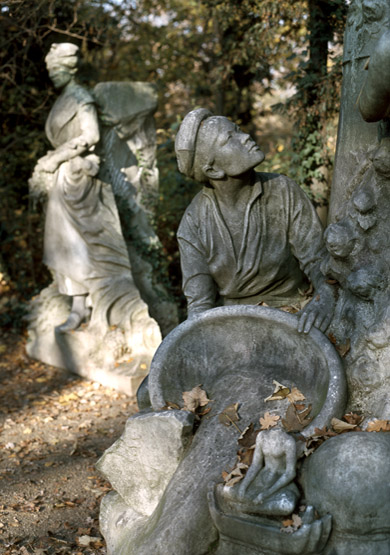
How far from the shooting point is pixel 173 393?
11.7 feet

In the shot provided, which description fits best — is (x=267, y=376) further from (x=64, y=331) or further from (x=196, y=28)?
(x=196, y=28)

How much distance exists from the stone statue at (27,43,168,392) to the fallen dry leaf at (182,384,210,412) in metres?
3.83

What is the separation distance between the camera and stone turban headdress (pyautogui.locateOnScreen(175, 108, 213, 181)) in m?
3.59

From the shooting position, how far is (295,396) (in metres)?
3.36

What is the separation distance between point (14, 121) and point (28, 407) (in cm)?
536

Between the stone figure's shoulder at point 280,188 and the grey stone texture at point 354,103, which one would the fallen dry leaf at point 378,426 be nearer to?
the grey stone texture at point 354,103

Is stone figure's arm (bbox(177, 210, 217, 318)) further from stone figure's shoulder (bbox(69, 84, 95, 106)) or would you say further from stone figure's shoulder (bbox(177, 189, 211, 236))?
stone figure's shoulder (bbox(69, 84, 95, 106))

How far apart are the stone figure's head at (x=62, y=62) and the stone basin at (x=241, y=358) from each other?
5233 mm

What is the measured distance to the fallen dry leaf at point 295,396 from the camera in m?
3.34

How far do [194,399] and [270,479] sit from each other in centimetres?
78

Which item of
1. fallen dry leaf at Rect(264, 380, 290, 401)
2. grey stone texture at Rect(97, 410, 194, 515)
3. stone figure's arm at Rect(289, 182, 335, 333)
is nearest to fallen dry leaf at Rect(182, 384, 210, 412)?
grey stone texture at Rect(97, 410, 194, 515)

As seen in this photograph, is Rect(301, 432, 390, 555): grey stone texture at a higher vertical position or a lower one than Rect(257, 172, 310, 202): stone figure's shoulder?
lower

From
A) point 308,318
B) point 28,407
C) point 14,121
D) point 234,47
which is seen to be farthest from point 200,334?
point 14,121

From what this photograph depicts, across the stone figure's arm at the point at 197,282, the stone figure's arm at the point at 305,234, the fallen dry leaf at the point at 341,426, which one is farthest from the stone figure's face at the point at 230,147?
the fallen dry leaf at the point at 341,426
